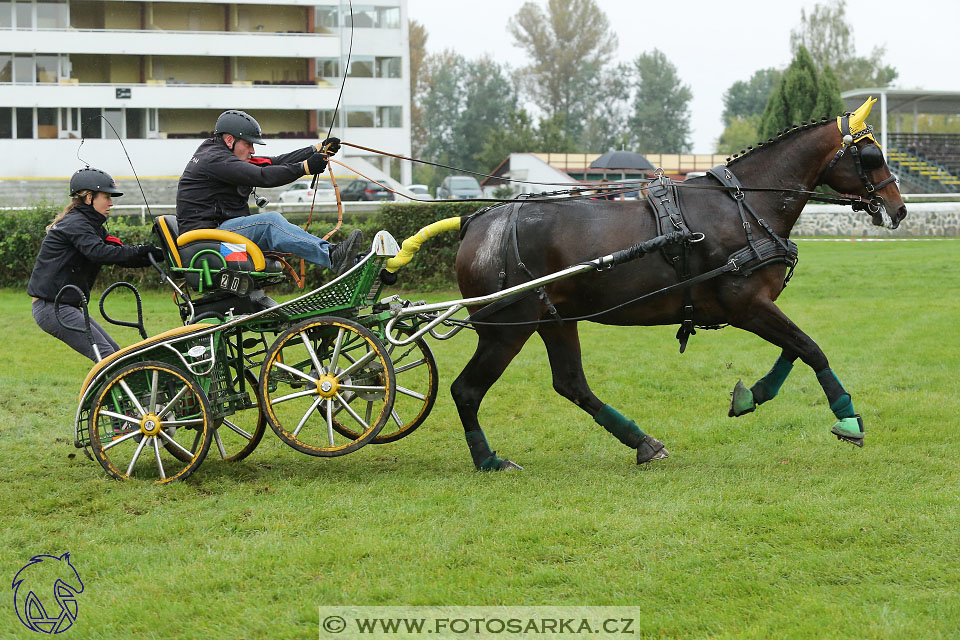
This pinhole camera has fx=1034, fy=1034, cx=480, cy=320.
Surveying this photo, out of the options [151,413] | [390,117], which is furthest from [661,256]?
[390,117]

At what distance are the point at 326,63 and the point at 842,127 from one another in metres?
50.5

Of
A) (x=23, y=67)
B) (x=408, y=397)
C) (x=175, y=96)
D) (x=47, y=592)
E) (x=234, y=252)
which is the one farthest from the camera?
(x=23, y=67)

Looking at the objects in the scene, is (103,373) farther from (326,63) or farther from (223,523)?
(326,63)

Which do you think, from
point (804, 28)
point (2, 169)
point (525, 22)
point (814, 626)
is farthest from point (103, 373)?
point (525, 22)

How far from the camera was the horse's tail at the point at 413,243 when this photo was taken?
6.89 metres

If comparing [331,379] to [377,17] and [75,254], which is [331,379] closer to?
[75,254]

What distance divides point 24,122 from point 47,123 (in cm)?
107

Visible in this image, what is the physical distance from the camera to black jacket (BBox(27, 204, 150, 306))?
7062 millimetres

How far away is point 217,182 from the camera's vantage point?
23.1 feet

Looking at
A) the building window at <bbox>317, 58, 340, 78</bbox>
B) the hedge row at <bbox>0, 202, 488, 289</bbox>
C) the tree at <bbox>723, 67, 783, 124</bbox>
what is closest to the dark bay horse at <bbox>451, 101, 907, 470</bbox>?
the hedge row at <bbox>0, 202, 488, 289</bbox>

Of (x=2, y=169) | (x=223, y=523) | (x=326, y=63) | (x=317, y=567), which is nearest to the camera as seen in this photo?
(x=317, y=567)

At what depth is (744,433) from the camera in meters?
7.90

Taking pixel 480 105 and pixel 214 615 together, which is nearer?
pixel 214 615

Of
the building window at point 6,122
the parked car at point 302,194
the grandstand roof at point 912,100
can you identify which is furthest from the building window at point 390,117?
the grandstand roof at point 912,100
